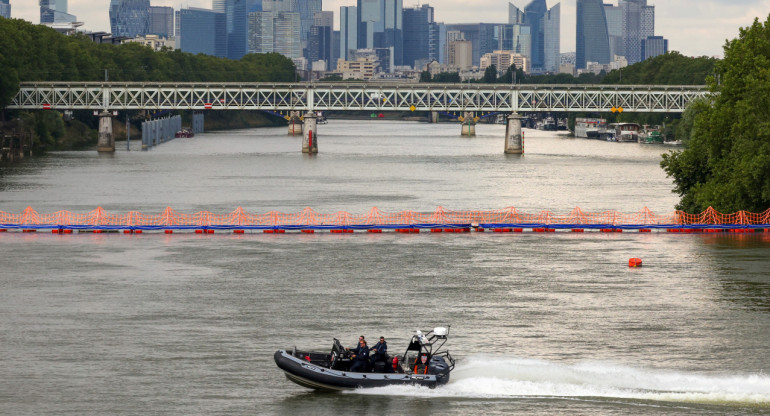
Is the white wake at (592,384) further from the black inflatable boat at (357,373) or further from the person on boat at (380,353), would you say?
the person on boat at (380,353)

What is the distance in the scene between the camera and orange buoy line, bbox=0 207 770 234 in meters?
103

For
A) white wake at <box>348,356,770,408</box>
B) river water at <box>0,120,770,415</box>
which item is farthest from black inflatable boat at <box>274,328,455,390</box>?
river water at <box>0,120,770,415</box>

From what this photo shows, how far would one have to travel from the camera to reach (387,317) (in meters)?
66.9

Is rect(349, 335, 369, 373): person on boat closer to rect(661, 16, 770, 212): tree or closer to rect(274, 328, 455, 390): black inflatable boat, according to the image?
rect(274, 328, 455, 390): black inflatable boat

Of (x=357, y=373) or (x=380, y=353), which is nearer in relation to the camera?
(x=357, y=373)

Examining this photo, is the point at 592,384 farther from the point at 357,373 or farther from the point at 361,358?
the point at 357,373

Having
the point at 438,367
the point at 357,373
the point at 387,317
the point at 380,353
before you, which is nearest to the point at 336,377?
the point at 357,373

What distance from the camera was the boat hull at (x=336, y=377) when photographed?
170 feet

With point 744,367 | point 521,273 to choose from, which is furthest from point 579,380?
point 521,273

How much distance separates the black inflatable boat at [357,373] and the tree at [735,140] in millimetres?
51769

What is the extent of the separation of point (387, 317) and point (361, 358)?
14481 mm

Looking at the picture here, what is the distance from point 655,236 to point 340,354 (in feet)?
178

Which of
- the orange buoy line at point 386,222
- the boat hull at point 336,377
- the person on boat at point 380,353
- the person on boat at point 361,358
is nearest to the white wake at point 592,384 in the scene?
the boat hull at point 336,377

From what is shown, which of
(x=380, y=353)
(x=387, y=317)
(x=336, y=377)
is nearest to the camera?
(x=336, y=377)
